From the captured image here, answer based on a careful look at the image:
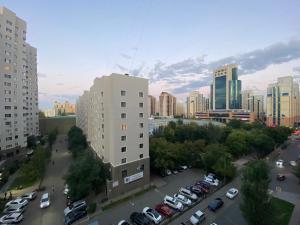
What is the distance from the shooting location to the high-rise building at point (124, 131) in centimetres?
2270

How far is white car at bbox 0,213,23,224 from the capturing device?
17.8 m

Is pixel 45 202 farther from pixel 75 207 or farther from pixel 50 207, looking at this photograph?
pixel 75 207

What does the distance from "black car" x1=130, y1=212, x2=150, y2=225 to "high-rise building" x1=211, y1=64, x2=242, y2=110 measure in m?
108

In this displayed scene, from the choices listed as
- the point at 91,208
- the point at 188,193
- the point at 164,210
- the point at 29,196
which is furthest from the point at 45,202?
the point at 188,193

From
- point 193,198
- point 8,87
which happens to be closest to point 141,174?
point 193,198

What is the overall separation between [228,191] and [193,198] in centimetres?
492

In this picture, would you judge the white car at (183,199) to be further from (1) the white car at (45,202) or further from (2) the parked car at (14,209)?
(2) the parked car at (14,209)

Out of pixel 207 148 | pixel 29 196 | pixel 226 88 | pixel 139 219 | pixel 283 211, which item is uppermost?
pixel 226 88

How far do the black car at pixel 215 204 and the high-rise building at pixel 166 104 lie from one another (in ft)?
351

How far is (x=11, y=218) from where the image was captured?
58.9 ft

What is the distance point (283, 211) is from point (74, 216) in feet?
74.3

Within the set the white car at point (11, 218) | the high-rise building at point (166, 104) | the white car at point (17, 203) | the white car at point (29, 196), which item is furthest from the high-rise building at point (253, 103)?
the white car at point (11, 218)

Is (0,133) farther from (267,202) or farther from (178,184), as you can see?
(267,202)

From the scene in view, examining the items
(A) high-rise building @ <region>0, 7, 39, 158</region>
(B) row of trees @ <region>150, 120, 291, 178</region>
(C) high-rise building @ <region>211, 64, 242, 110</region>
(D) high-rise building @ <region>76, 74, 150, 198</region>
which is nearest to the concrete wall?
(A) high-rise building @ <region>0, 7, 39, 158</region>
